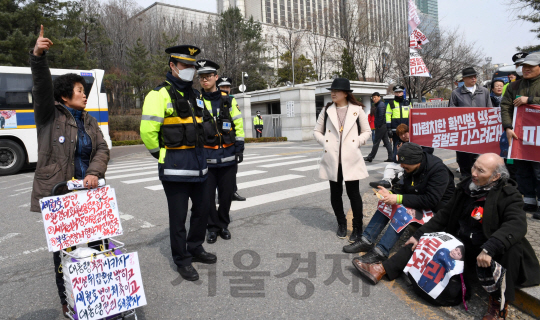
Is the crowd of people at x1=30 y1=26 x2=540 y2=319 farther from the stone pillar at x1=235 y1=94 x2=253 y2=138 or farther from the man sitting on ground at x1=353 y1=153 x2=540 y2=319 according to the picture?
the stone pillar at x1=235 y1=94 x2=253 y2=138

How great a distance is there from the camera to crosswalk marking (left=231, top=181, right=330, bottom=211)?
6.45 metres

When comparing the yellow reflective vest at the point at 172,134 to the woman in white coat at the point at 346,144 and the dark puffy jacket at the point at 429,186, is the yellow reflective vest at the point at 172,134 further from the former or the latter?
the dark puffy jacket at the point at 429,186

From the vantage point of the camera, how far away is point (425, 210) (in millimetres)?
3906

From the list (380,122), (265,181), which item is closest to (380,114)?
(380,122)

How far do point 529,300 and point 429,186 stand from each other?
1.32 m

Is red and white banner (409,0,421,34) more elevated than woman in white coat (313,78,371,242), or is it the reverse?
red and white banner (409,0,421,34)

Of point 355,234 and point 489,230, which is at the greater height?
point 489,230

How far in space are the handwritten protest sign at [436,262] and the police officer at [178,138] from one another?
198 cm

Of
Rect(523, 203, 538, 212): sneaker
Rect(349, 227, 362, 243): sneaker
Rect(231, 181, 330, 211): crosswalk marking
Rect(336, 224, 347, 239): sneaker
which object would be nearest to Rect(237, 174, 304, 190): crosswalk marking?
Rect(231, 181, 330, 211): crosswalk marking

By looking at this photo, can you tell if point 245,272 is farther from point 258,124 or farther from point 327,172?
point 258,124

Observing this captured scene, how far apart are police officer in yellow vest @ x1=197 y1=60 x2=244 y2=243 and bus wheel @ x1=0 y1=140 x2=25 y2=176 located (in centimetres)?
1080

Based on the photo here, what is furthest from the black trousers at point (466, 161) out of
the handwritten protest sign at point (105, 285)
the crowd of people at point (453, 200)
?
the handwritten protest sign at point (105, 285)

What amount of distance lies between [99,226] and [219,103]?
2.30 metres

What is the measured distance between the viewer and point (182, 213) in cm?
357
